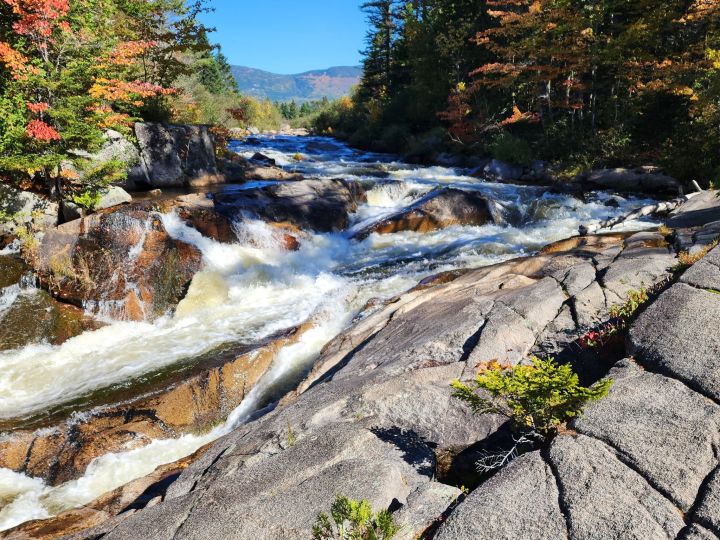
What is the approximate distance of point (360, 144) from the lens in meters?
36.6

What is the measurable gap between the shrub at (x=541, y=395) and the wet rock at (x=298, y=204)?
10190mm

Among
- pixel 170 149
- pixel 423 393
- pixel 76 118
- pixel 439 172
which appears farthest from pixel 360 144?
pixel 423 393

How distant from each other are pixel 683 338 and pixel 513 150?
1891 cm

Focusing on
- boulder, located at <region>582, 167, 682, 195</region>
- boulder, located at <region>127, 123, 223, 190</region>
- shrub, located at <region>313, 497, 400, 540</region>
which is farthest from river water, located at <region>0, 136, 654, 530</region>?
shrub, located at <region>313, 497, 400, 540</region>

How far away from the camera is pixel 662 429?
2.84 metres

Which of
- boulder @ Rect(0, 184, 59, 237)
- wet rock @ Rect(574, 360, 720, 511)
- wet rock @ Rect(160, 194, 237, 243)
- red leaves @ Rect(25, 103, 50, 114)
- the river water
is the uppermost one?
red leaves @ Rect(25, 103, 50, 114)

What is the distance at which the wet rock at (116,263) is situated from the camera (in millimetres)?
9437

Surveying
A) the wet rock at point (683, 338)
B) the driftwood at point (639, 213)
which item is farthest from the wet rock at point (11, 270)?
the driftwood at point (639, 213)

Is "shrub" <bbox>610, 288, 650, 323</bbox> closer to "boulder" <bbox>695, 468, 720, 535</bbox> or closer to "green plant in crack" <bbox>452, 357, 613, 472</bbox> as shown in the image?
"green plant in crack" <bbox>452, 357, 613, 472</bbox>

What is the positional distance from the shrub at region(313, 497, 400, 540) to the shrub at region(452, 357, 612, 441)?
107cm

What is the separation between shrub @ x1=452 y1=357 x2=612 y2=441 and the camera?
3.00m

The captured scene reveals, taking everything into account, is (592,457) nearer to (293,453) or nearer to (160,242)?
(293,453)

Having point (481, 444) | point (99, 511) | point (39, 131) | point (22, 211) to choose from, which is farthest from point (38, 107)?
point (481, 444)

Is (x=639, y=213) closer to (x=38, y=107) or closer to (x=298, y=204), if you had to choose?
(x=298, y=204)
